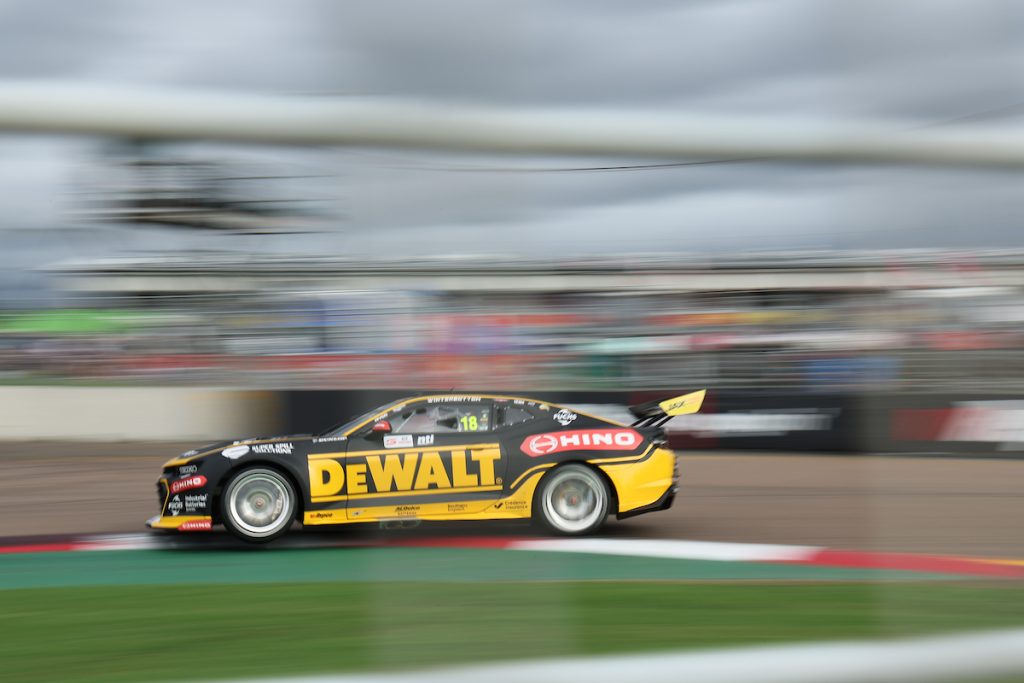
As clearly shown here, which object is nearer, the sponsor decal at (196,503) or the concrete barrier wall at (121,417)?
the sponsor decal at (196,503)

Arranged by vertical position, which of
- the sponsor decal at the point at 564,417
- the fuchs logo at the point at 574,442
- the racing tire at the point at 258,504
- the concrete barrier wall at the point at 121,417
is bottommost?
the racing tire at the point at 258,504

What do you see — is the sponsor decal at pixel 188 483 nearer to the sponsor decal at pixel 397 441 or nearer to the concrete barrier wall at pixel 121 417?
the concrete barrier wall at pixel 121 417

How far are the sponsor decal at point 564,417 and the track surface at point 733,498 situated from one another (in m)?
0.88

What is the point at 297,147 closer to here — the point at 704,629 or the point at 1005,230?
the point at 1005,230

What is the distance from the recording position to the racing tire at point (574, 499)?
7152 millimetres

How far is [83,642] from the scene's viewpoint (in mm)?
3598

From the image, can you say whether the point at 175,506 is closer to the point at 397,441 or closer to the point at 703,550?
the point at 397,441

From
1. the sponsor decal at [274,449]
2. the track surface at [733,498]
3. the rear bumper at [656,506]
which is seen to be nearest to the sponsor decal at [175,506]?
the sponsor decal at [274,449]

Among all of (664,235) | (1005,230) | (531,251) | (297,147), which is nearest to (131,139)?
(297,147)

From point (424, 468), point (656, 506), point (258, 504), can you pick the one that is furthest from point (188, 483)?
point (656, 506)

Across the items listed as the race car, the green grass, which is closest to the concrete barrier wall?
the race car

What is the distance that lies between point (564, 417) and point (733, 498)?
2370mm

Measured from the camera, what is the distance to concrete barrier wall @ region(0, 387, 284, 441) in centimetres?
886

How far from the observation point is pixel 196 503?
→ 6973 mm
